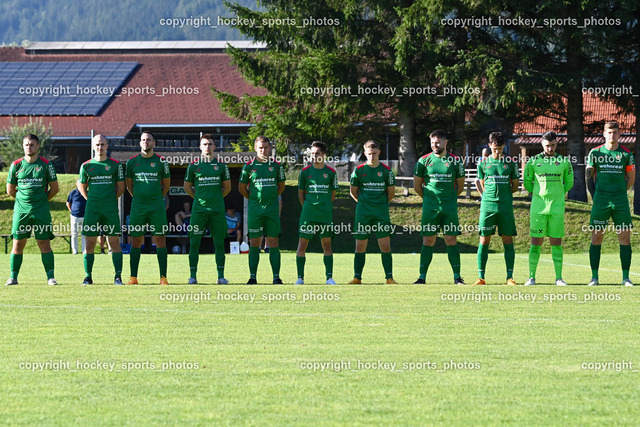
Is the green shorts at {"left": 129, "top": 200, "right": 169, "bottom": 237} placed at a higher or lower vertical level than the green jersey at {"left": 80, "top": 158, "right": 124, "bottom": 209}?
lower

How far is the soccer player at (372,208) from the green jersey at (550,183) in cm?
200

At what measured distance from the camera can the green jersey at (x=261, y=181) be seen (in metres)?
13.1

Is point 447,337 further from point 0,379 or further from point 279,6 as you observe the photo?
point 279,6

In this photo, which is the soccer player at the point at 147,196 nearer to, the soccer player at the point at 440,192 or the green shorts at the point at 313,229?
the green shorts at the point at 313,229

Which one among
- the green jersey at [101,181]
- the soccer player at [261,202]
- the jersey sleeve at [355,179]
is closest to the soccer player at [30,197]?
the green jersey at [101,181]

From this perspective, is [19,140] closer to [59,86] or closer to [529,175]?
[59,86]

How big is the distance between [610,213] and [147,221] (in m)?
6.42

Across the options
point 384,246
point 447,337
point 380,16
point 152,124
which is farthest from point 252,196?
point 152,124

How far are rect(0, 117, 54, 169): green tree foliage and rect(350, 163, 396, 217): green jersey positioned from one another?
32918 millimetres

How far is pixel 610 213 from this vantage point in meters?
12.7

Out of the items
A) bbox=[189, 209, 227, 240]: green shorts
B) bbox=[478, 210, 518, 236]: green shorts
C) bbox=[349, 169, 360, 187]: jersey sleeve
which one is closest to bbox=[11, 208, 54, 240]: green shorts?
bbox=[189, 209, 227, 240]: green shorts

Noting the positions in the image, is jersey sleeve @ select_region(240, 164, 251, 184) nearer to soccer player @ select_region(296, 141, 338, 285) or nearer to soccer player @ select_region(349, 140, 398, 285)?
soccer player @ select_region(296, 141, 338, 285)

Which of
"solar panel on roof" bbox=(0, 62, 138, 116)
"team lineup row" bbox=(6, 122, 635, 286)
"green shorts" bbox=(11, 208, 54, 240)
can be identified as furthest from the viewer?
"solar panel on roof" bbox=(0, 62, 138, 116)

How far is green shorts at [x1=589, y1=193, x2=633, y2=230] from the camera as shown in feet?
41.5
